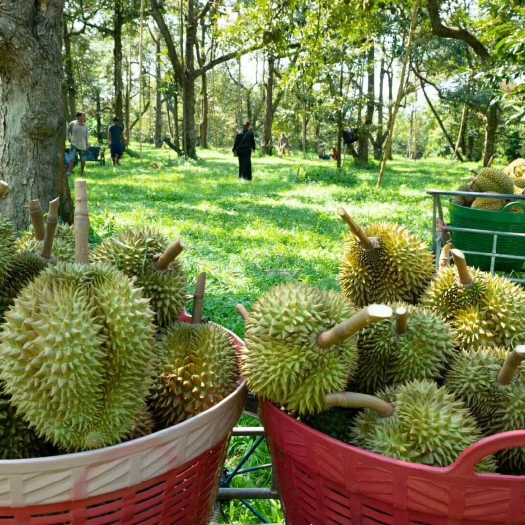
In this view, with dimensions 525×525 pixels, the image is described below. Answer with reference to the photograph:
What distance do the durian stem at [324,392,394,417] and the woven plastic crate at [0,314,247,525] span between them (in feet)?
0.77

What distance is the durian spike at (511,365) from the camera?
110cm

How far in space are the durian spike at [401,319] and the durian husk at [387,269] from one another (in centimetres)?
29

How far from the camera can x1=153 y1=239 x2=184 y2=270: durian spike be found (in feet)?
4.51

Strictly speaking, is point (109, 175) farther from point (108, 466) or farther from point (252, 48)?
point (108, 466)

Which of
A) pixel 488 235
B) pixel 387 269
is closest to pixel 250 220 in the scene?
pixel 488 235

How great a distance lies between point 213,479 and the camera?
122cm

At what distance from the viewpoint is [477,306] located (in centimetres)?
156

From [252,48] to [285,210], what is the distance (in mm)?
8058

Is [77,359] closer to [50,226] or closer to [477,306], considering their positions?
[50,226]

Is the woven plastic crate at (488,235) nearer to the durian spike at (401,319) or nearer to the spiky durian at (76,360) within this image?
the durian spike at (401,319)

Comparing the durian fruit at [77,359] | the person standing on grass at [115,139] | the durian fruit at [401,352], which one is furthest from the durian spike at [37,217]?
the person standing on grass at [115,139]

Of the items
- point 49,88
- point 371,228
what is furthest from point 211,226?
point 371,228

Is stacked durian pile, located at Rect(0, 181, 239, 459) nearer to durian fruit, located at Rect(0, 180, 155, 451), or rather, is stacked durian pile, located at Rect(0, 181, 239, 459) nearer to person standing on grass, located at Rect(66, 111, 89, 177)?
durian fruit, located at Rect(0, 180, 155, 451)

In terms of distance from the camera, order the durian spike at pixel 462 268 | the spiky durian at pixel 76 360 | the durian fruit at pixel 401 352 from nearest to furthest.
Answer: the spiky durian at pixel 76 360, the durian fruit at pixel 401 352, the durian spike at pixel 462 268
